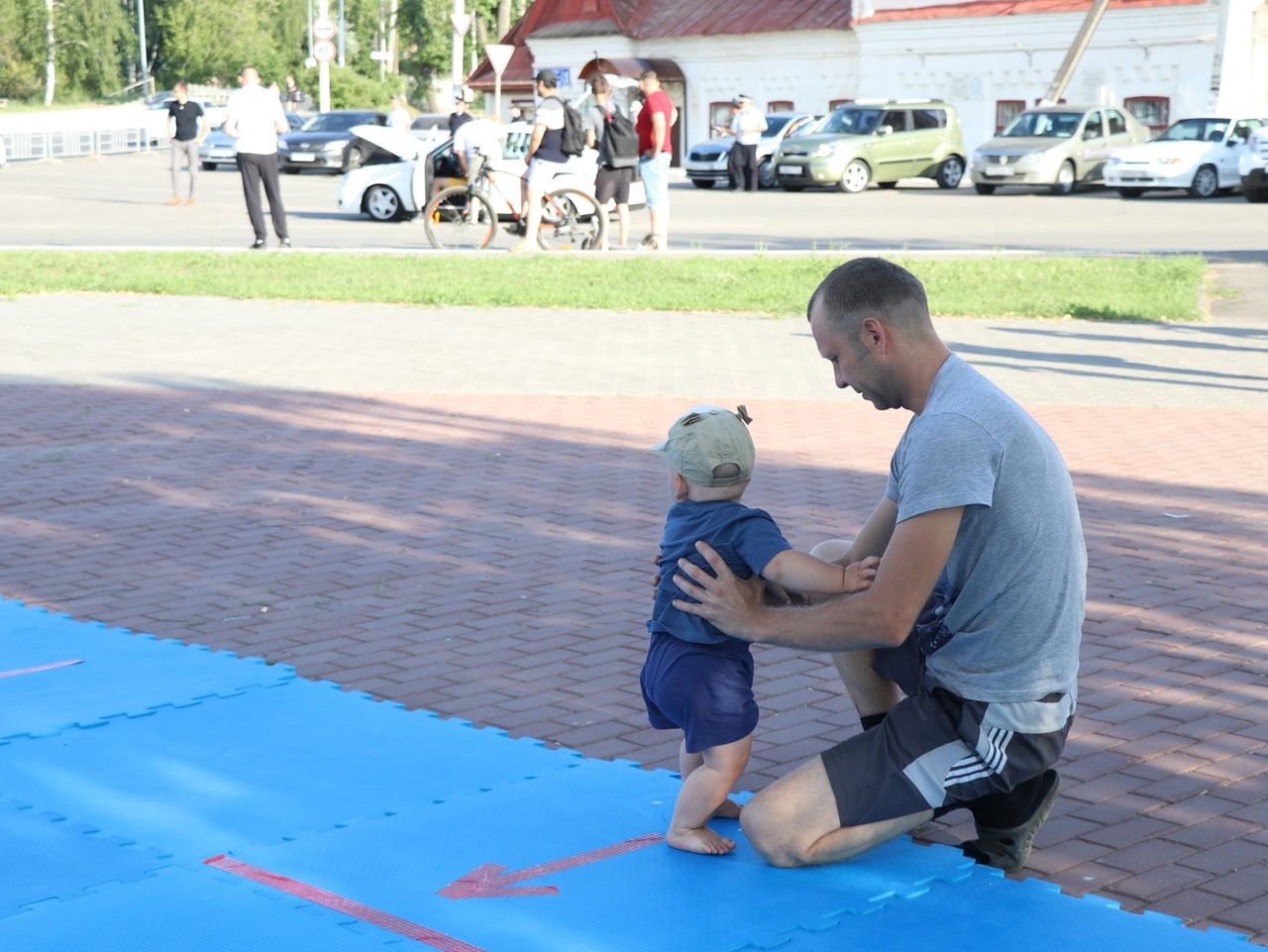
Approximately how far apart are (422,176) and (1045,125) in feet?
50.9

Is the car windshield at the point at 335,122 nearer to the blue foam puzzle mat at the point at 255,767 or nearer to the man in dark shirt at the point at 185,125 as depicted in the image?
the man in dark shirt at the point at 185,125

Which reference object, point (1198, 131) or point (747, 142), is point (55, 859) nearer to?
point (1198, 131)

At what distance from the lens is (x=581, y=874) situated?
3895mm

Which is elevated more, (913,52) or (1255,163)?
(913,52)

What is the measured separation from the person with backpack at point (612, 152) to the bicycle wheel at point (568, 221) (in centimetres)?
17

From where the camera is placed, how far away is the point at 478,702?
5.21 m

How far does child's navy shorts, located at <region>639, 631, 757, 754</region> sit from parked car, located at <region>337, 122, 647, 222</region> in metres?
15.7

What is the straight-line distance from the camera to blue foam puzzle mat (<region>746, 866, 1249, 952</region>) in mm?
3537

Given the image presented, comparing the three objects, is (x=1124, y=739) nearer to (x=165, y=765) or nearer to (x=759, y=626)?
(x=759, y=626)

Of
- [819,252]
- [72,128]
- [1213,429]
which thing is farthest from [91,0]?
[1213,429]

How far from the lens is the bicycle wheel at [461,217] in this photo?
63.3 ft

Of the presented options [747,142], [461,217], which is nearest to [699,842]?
[461,217]

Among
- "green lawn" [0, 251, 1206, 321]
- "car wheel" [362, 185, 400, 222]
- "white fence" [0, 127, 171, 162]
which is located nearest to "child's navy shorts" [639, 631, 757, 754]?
"green lawn" [0, 251, 1206, 321]

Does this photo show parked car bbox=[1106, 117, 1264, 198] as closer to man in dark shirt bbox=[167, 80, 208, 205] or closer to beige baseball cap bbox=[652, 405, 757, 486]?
man in dark shirt bbox=[167, 80, 208, 205]
